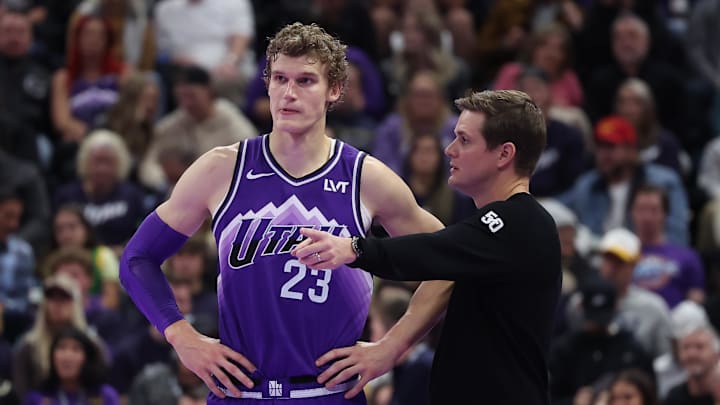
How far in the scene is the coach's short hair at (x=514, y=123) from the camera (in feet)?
18.9

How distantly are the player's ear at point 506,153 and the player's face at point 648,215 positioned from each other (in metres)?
6.36

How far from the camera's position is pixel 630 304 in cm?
1079

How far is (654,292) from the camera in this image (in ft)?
38.3

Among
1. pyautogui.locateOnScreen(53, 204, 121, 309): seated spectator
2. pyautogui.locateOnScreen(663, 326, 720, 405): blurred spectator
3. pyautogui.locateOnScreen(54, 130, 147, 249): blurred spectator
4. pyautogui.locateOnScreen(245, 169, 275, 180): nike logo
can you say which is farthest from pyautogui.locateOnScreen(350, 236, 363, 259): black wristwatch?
pyautogui.locateOnScreen(54, 130, 147, 249): blurred spectator

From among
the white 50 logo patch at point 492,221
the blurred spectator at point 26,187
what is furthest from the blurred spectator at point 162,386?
the white 50 logo patch at point 492,221

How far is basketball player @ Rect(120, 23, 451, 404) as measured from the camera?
18.9ft

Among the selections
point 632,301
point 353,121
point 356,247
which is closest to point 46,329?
point 353,121

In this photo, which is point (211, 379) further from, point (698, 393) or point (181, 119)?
point (181, 119)

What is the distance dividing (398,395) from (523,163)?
4.21m

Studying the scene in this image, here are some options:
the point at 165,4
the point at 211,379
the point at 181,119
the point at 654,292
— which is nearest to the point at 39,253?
the point at 181,119

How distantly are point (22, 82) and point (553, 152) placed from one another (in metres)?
5.29

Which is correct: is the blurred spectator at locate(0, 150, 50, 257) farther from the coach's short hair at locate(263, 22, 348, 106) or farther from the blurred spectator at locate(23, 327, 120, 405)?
the coach's short hair at locate(263, 22, 348, 106)

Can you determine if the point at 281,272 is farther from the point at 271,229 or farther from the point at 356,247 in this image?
the point at 356,247

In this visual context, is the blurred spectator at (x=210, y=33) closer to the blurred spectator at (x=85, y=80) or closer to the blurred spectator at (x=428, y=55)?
the blurred spectator at (x=85, y=80)
